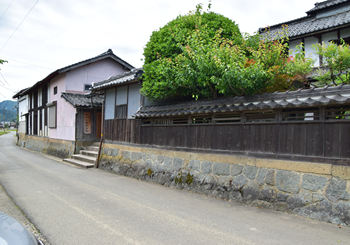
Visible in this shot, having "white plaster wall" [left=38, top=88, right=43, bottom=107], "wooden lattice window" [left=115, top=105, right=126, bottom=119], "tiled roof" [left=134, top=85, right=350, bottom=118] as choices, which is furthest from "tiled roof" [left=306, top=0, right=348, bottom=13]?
"white plaster wall" [left=38, top=88, right=43, bottom=107]

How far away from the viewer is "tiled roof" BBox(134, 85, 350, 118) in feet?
18.7

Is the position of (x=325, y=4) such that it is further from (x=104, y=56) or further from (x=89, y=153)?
(x=89, y=153)

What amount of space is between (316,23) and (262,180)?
11.9 meters

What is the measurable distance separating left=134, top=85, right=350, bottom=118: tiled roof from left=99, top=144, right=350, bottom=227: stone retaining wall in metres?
1.53

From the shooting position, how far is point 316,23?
46.5 ft

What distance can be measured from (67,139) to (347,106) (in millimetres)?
18823

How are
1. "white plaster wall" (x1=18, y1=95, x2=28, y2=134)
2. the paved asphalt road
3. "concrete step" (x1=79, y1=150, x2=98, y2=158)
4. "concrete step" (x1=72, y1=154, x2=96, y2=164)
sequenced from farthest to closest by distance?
"white plaster wall" (x1=18, y1=95, x2=28, y2=134)
"concrete step" (x1=79, y1=150, x2=98, y2=158)
"concrete step" (x1=72, y1=154, x2=96, y2=164)
the paved asphalt road

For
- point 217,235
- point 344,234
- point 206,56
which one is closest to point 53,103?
point 206,56

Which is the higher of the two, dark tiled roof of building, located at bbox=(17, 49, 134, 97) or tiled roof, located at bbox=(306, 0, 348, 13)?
tiled roof, located at bbox=(306, 0, 348, 13)

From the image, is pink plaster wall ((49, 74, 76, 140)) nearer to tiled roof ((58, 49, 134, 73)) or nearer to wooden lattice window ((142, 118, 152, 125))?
tiled roof ((58, 49, 134, 73))

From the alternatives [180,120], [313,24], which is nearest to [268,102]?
[180,120]

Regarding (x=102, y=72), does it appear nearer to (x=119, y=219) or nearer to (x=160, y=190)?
(x=160, y=190)

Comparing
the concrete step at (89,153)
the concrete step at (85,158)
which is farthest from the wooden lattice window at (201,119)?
the concrete step at (89,153)

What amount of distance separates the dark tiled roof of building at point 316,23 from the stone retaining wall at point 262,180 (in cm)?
720
